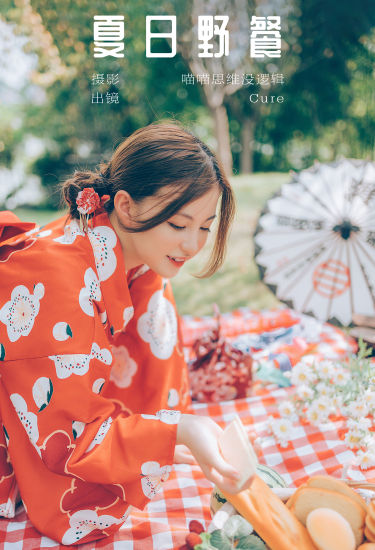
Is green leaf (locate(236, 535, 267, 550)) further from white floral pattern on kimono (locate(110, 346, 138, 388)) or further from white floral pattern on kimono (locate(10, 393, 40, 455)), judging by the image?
white floral pattern on kimono (locate(110, 346, 138, 388))

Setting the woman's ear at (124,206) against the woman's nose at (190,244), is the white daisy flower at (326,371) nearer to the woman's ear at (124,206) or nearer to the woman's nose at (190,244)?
the woman's nose at (190,244)

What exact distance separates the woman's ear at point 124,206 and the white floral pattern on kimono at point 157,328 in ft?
1.78

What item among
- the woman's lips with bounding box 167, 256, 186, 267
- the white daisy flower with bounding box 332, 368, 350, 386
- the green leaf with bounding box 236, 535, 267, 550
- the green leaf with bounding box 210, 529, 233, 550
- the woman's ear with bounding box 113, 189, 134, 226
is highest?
the woman's ear with bounding box 113, 189, 134, 226

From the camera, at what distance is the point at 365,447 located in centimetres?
195

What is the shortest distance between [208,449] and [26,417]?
24.3 inches

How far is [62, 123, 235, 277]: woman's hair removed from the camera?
5.54ft

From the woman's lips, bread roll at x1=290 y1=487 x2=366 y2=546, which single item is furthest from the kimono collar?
bread roll at x1=290 y1=487 x2=366 y2=546

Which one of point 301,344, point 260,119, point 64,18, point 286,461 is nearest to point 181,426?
point 286,461

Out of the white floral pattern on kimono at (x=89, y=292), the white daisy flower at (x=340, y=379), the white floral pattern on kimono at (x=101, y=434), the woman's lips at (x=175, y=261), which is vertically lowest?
the white daisy flower at (x=340, y=379)

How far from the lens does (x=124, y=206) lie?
177 centimetres

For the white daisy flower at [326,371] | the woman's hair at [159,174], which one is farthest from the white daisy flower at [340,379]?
the woman's hair at [159,174]

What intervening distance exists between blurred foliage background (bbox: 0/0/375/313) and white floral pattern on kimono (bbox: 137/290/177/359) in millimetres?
2274

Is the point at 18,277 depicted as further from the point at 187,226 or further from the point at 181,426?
the point at 181,426

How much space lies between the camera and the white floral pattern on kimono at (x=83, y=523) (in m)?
1.62
